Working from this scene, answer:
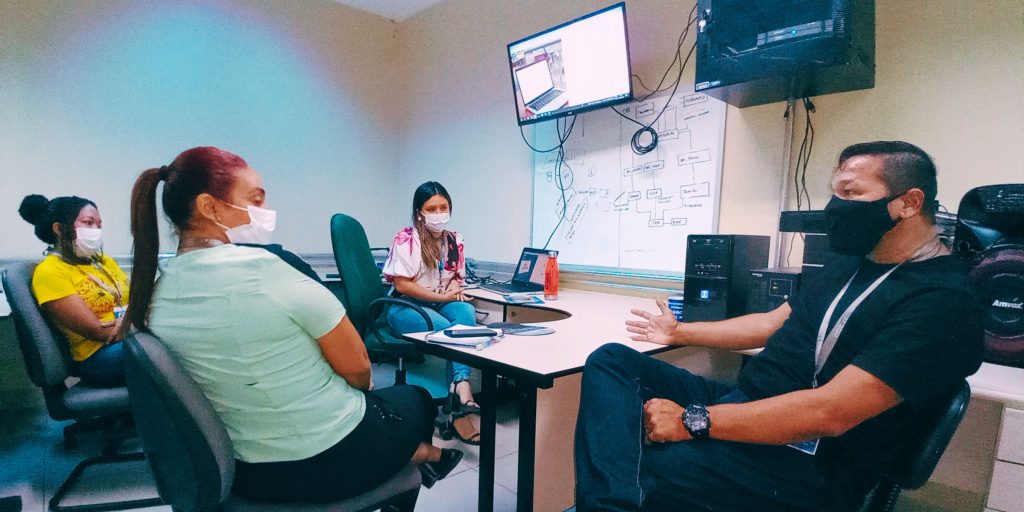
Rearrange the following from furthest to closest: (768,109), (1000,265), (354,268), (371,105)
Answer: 1. (371,105)
2. (354,268)
3. (768,109)
4. (1000,265)

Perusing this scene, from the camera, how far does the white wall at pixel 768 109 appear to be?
1657 millimetres

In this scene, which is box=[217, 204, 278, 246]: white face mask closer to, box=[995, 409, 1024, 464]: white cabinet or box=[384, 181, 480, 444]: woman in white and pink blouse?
box=[384, 181, 480, 444]: woman in white and pink blouse

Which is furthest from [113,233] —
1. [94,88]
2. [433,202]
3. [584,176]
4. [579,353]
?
[579,353]

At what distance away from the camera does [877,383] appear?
101 centimetres

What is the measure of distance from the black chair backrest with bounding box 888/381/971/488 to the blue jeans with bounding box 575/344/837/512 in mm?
191

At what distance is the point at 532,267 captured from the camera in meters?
2.85

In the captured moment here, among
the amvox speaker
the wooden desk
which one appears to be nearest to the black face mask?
the amvox speaker

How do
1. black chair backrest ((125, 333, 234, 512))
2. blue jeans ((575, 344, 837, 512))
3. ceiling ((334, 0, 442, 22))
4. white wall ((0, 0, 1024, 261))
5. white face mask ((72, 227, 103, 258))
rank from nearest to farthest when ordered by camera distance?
black chair backrest ((125, 333, 234, 512)) → blue jeans ((575, 344, 837, 512)) → white wall ((0, 0, 1024, 261)) → white face mask ((72, 227, 103, 258)) → ceiling ((334, 0, 442, 22))

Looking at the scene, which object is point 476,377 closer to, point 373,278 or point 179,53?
point 373,278

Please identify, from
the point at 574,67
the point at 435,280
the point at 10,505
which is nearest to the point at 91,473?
the point at 10,505

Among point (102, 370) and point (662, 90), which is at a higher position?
point (662, 90)

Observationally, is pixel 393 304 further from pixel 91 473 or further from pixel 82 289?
pixel 91 473

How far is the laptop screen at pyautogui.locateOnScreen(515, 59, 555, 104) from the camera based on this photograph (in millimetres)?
2723

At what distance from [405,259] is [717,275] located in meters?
1.54
